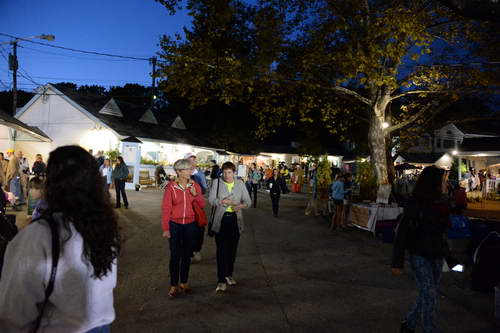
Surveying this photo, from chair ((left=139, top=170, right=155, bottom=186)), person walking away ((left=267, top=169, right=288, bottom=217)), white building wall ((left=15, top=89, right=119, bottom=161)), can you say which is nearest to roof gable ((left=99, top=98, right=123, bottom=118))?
white building wall ((left=15, top=89, right=119, bottom=161))

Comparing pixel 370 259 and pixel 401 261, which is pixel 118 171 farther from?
pixel 401 261

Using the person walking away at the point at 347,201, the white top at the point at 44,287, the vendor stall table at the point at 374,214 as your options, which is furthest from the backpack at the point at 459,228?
the white top at the point at 44,287

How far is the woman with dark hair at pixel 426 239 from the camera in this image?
3787 millimetres

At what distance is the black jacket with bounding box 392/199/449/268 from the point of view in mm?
3771

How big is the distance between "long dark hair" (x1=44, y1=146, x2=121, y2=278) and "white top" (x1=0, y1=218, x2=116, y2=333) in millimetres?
43

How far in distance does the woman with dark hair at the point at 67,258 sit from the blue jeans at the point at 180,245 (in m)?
3.16

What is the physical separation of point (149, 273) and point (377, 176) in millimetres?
11004

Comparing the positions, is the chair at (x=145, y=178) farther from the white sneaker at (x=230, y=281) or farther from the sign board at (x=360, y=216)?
the white sneaker at (x=230, y=281)

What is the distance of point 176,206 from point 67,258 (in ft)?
11.4

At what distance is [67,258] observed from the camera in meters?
1.67

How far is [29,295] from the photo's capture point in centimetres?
155

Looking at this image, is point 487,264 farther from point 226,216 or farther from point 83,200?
point 83,200

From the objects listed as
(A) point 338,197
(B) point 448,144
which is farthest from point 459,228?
(B) point 448,144

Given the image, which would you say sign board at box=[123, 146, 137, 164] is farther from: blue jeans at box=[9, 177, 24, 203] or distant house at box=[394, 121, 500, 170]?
distant house at box=[394, 121, 500, 170]
